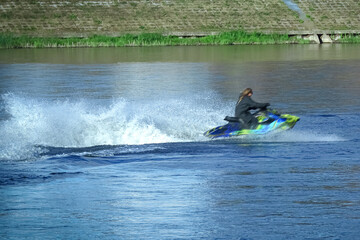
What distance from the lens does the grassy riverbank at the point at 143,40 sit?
200 ft

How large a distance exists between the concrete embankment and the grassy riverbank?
44.5 inches

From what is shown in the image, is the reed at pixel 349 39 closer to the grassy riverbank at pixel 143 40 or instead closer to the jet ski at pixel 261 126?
the grassy riverbank at pixel 143 40

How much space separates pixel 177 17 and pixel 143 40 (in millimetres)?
5989

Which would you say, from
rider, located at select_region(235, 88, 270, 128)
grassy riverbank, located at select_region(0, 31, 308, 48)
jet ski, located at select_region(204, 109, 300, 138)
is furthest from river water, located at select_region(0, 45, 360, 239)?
grassy riverbank, located at select_region(0, 31, 308, 48)

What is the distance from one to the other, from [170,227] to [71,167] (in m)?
4.78

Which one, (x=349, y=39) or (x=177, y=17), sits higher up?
(x=177, y=17)

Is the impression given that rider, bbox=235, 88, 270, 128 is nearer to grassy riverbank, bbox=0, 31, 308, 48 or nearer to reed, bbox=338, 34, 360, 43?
grassy riverbank, bbox=0, 31, 308, 48

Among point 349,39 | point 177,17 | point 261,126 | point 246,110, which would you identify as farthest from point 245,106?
point 177,17

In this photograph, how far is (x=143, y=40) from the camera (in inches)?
2501

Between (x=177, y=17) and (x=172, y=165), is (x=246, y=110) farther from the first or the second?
(x=177, y=17)

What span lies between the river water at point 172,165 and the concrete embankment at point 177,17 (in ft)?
108

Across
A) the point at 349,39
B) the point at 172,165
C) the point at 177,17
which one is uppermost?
the point at 172,165

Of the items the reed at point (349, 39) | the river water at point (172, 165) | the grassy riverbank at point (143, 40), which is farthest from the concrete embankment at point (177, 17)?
the river water at point (172, 165)

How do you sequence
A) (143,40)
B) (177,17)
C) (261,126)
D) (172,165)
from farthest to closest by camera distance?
(177,17)
(143,40)
(261,126)
(172,165)
